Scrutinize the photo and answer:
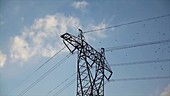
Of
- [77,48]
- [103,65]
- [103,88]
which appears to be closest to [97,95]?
[103,88]

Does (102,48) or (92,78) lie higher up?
(102,48)

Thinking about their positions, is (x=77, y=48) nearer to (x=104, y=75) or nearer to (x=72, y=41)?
(x=72, y=41)

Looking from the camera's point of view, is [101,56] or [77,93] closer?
[77,93]

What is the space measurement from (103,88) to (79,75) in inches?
154

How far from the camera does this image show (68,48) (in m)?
36.6

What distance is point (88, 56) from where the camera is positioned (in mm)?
37906

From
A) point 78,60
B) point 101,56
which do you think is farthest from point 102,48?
point 78,60

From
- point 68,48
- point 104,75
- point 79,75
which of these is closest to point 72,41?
point 68,48

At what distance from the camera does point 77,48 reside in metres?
37.2

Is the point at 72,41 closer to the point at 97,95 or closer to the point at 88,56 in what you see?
the point at 88,56

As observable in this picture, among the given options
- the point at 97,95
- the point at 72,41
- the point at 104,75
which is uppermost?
the point at 72,41

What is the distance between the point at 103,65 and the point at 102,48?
2.72m

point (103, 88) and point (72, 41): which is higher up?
point (72, 41)

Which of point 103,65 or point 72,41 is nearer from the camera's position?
point 72,41
